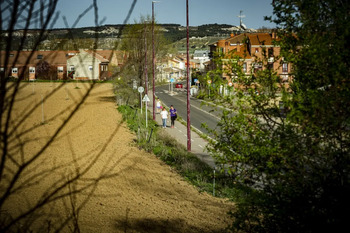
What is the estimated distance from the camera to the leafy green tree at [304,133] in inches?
181

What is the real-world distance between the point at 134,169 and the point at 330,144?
10.6 metres

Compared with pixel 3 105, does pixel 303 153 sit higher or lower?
lower

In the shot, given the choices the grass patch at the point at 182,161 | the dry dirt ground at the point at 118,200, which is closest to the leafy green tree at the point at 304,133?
the dry dirt ground at the point at 118,200

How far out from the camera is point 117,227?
8812 millimetres

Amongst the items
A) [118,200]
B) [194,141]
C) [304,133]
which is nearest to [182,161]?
[118,200]

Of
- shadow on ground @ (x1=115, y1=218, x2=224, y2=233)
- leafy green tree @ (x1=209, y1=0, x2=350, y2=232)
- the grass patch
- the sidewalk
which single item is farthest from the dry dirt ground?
leafy green tree @ (x1=209, y1=0, x2=350, y2=232)

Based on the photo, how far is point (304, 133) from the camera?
5238mm

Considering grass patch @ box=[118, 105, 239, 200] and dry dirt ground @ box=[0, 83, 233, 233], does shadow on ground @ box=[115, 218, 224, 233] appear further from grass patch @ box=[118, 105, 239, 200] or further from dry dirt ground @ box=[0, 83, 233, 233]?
grass patch @ box=[118, 105, 239, 200]

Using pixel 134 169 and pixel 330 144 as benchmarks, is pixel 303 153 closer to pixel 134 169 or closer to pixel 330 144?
pixel 330 144

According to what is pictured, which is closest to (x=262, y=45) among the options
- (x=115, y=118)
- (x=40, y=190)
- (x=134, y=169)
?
(x=40, y=190)

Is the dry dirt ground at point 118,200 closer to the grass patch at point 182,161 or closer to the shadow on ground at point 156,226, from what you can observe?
the shadow on ground at point 156,226

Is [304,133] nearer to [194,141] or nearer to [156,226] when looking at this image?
[156,226]

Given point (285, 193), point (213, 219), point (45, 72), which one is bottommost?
point (213, 219)

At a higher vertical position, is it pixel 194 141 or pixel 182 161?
pixel 182 161
